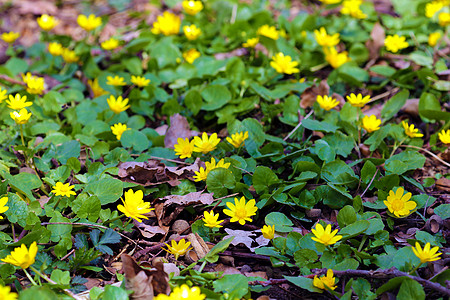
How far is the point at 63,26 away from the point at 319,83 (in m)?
2.68

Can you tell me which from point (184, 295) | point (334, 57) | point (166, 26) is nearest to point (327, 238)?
point (184, 295)

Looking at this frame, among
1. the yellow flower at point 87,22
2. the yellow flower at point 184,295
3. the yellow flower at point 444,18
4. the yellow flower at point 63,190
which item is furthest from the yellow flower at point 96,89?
the yellow flower at point 444,18

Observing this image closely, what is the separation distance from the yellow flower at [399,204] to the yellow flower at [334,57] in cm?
142

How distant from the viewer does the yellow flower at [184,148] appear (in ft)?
7.39

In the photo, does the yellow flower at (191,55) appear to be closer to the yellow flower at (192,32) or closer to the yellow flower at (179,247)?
the yellow flower at (192,32)

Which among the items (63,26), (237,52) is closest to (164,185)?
(237,52)

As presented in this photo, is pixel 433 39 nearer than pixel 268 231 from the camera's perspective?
No

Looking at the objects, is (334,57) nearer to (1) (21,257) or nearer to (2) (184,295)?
(2) (184,295)

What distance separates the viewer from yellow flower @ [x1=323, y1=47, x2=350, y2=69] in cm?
314

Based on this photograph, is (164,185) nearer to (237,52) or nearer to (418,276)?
(418,276)

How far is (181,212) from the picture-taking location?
7.22 ft

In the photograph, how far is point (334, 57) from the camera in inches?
124

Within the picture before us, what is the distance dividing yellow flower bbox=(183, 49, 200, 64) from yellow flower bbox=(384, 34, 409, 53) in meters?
1.48

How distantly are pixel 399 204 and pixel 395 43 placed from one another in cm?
170
